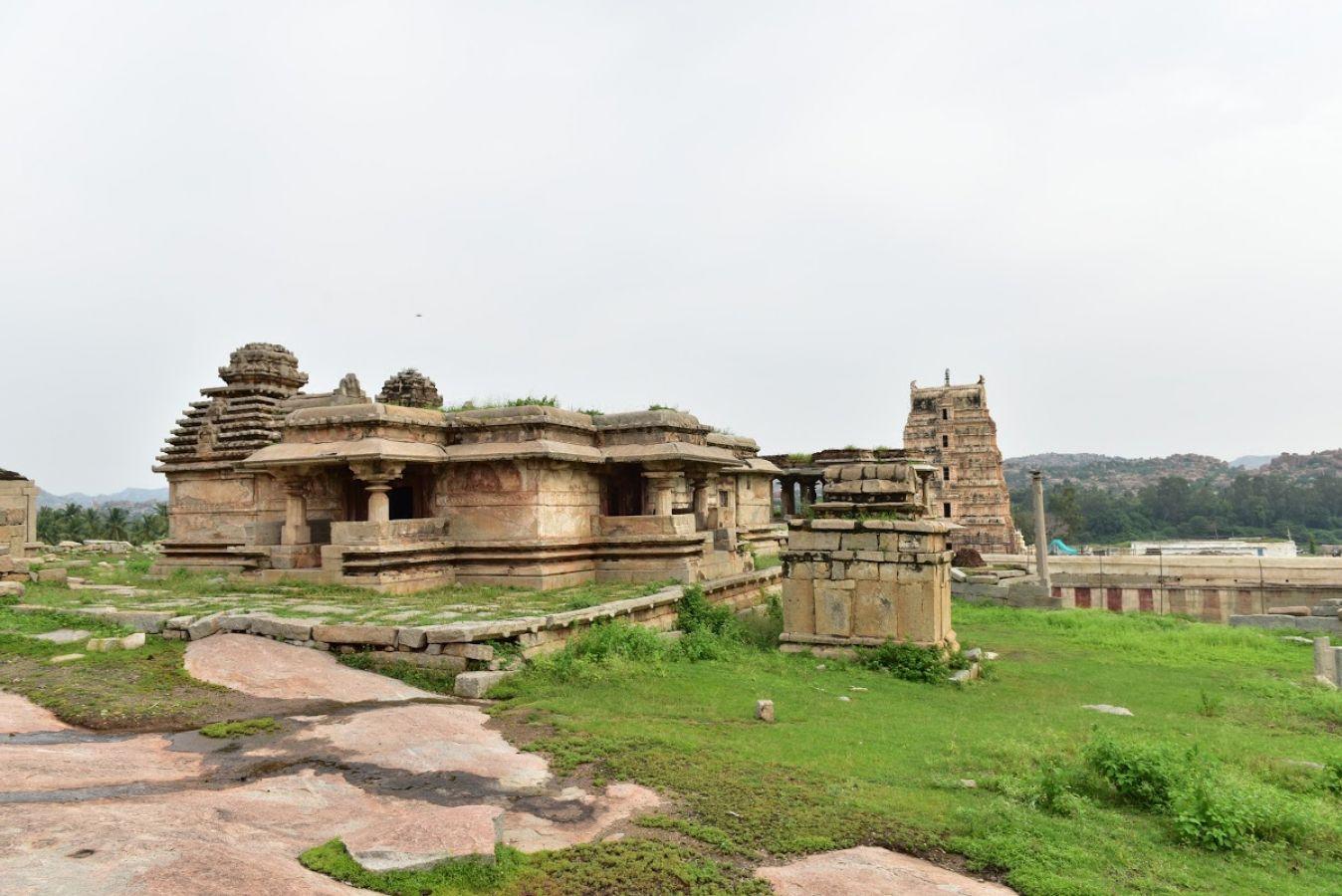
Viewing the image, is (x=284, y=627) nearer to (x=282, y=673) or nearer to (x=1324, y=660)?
(x=282, y=673)

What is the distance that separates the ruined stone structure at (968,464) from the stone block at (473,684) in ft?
132

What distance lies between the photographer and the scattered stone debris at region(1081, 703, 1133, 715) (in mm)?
8805

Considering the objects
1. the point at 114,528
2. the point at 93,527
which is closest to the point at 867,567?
the point at 114,528

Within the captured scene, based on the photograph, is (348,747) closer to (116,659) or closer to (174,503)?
(116,659)

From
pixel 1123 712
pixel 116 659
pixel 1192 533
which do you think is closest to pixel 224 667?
pixel 116 659

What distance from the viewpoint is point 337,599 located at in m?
10.7

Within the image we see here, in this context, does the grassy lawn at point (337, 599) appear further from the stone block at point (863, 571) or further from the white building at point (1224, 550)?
the white building at point (1224, 550)

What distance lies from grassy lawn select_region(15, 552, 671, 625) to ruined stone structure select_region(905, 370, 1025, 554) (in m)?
36.6

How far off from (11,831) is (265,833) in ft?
3.36

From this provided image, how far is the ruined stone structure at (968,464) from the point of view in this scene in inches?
1783

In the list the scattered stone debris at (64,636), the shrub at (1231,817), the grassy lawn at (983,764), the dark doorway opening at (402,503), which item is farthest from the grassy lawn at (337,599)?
the shrub at (1231,817)

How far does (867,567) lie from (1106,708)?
3097 mm

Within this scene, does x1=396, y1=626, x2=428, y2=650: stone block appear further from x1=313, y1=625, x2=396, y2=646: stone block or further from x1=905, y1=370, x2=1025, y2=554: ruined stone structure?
x1=905, y1=370, x2=1025, y2=554: ruined stone structure

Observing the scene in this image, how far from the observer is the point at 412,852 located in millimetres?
3838
